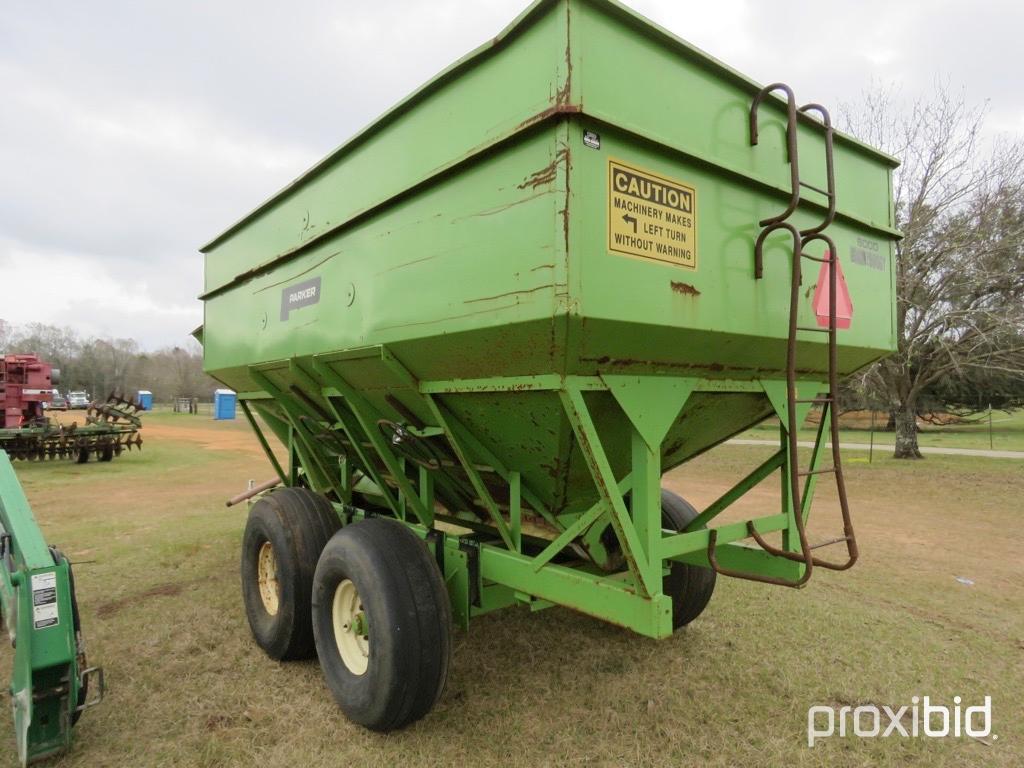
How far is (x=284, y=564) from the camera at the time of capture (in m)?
4.07

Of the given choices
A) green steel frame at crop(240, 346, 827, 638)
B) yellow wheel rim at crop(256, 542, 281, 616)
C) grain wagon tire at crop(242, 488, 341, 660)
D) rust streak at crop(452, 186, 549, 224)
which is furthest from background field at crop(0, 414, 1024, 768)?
rust streak at crop(452, 186, 549, 224)

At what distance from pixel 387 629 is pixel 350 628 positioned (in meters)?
0.66

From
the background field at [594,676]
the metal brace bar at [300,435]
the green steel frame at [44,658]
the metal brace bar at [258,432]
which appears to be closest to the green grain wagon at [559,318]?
the background field at [594,676]

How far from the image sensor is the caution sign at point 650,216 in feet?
8.01

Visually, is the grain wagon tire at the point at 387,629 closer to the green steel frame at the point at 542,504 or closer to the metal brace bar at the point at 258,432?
the green steel frame at the point at 542,504

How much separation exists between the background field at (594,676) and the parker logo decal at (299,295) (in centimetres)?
229

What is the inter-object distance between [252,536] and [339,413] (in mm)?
1229

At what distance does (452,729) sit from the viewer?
10.4 feet

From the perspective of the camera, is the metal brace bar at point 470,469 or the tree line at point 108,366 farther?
the tree line at point 108,366

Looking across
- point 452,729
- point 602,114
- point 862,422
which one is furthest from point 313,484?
point 862,422

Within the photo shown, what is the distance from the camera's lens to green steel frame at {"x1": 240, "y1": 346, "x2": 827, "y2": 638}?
260 cm

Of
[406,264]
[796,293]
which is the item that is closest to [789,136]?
[796,293]

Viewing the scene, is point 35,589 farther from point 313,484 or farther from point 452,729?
point 313,484

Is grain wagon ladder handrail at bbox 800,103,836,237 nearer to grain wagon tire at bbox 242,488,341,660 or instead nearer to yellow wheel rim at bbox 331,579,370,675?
yellow wheel rim at bbox 331,579,370,675
